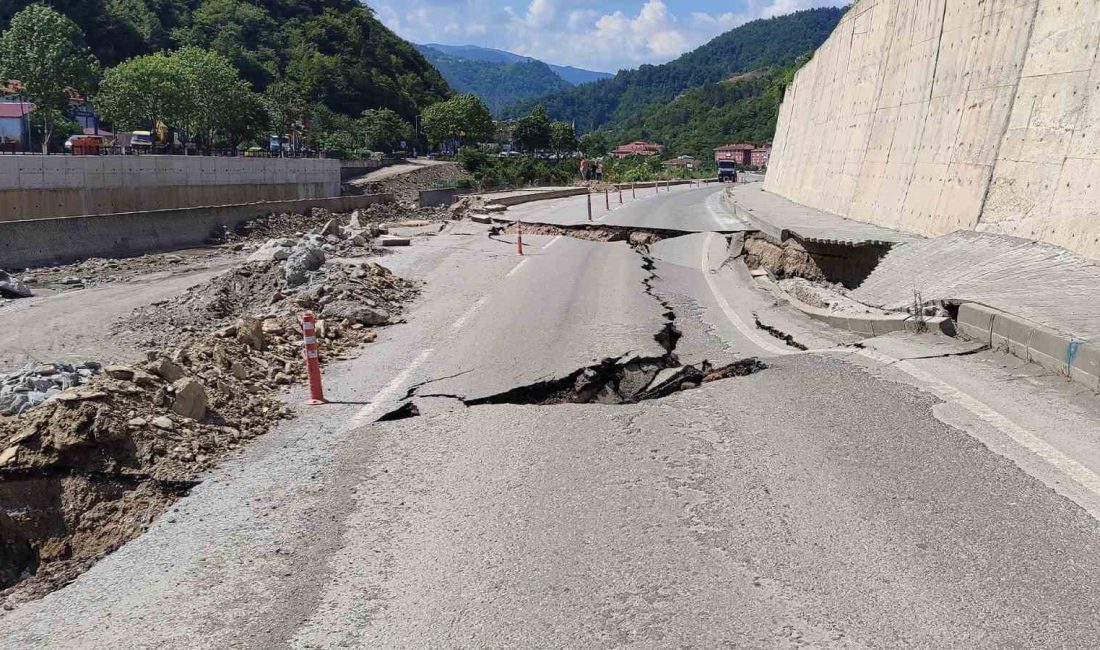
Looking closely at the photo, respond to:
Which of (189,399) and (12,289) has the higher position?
(189,399)

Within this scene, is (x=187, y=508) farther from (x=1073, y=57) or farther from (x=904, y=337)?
(x=1073, y=57)

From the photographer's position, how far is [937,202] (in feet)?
50.5

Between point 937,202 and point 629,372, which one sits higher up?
point 937,202

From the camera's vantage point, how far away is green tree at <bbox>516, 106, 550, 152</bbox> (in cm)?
13900

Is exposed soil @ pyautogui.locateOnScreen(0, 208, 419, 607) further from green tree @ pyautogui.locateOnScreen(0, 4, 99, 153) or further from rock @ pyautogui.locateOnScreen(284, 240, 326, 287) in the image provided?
green tree @ pyautogui.locateOnScreen(0, 4, 99, 153)

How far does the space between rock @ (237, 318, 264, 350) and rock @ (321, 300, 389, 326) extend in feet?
6.99

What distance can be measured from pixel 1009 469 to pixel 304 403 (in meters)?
6.23

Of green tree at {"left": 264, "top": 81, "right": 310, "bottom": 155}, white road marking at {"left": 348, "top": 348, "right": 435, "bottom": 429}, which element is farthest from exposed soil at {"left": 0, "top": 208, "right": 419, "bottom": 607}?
green tree at {"left": 264, "top": 81, "right": 310, "bottom": 155}

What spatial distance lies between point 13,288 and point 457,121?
109 meters

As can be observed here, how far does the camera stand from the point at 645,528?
4.85 meters

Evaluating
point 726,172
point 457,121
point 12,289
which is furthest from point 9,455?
point 457,121

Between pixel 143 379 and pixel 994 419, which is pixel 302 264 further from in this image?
pixel 994 419

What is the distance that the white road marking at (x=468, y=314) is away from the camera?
12086 millimetres

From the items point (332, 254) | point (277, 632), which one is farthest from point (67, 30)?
point (277, 632)
